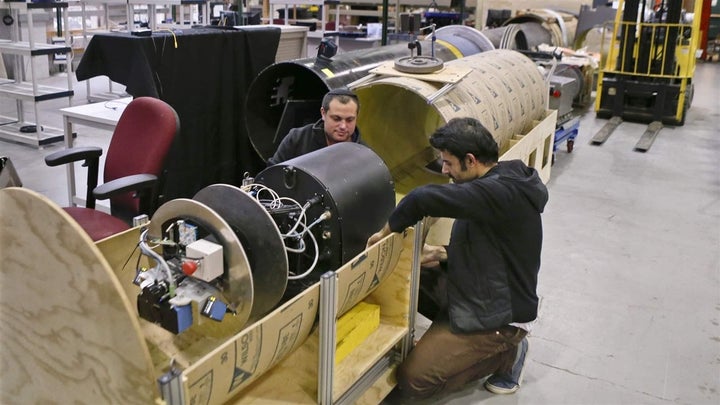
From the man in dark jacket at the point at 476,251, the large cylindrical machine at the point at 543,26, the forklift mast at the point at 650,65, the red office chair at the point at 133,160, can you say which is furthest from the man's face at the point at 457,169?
the large cylindrical machine at the point at 543,26

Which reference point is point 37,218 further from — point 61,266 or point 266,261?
point 266,261

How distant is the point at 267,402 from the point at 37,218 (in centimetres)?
91

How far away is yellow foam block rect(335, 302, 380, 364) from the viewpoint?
2251mm

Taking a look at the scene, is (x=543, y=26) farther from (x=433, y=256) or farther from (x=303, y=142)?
(x=433, y=256)

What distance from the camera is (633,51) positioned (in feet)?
25.1

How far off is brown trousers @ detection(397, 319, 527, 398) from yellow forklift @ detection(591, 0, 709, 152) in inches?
208

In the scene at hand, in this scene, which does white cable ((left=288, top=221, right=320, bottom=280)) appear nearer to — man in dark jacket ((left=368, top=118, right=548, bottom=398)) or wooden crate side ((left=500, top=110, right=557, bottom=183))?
man in dark jacket ((left=368, top=118, right=548, bottom=398))

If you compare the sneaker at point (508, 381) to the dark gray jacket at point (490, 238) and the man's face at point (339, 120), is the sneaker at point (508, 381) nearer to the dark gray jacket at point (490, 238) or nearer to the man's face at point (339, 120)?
the dark gray jacket at point (490, 238)

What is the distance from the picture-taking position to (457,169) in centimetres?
238

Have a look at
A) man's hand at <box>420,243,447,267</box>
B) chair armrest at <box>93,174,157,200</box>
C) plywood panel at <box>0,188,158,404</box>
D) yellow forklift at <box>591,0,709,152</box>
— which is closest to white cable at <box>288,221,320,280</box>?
plywood panel at <box>0,188,158,404</box>

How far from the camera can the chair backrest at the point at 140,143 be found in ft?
9.14

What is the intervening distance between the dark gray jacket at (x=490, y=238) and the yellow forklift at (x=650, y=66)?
525 centimetres

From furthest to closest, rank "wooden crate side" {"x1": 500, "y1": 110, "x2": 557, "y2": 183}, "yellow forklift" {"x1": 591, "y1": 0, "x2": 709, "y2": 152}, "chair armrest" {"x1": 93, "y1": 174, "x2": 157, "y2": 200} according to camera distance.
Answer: "yellow forklift" {"x1": 591, "y1": 0, "x2": 709, "y2": 152} < "wooden crate side" {"x1": 500, "y1": 110, "x2": 557, "y2": 183} < "chair armrest" {"x1": 93, "y1": 174, "x2": 157, "y2": 200}

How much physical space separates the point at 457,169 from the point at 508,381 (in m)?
0.88
